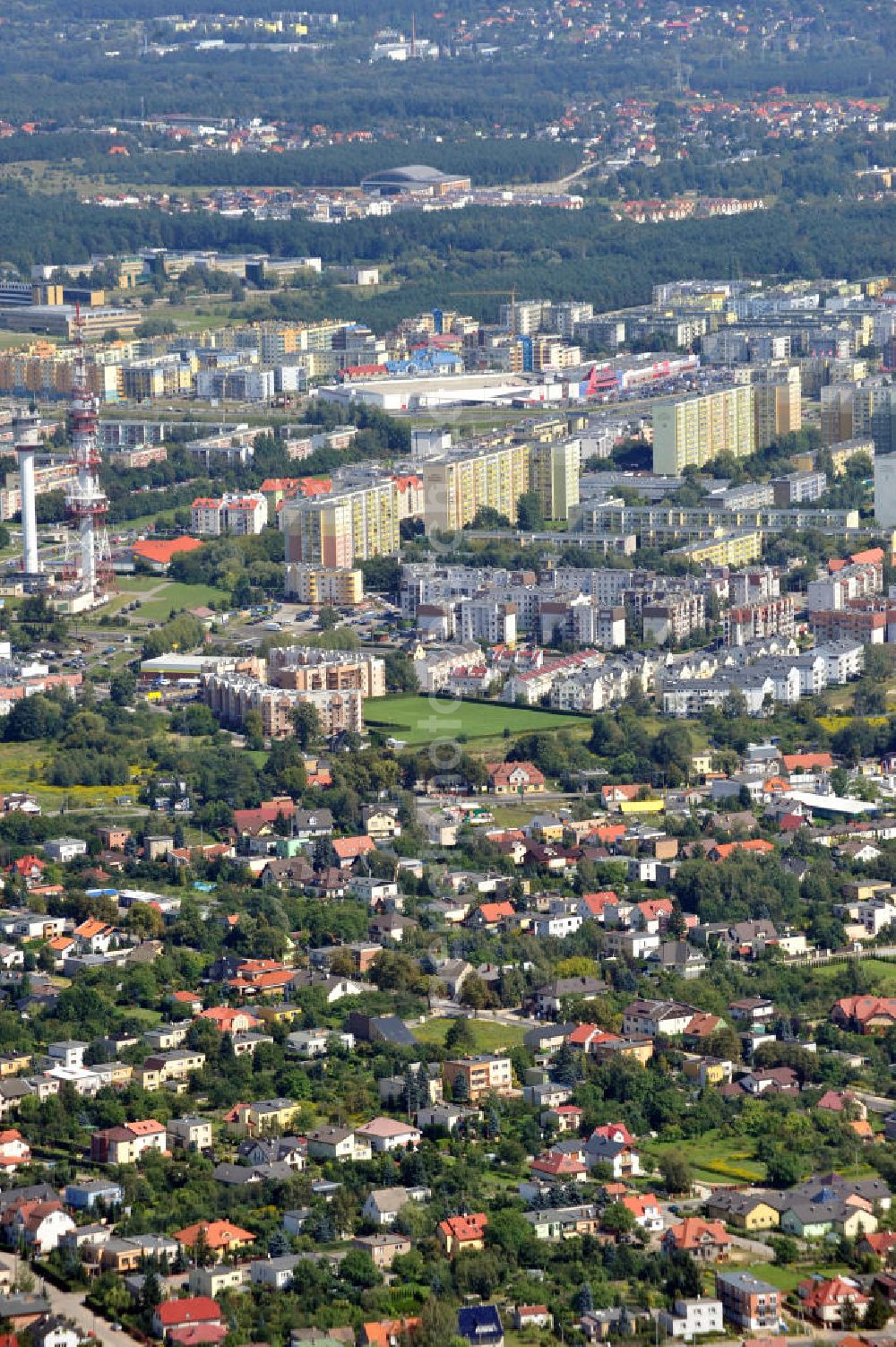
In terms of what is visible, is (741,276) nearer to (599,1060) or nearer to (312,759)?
(312,759)

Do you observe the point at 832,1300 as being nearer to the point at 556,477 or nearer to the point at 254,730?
the point at 254,730

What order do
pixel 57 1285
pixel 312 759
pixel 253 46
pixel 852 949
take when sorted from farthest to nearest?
pixel 253 46
pixel 312 759
pixel 852 949
pixel 57 1285

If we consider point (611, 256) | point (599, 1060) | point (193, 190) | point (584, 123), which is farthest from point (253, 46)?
point (599, 1060)

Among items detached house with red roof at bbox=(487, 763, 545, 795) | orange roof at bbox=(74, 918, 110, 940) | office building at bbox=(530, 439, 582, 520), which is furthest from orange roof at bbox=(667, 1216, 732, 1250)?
office building at bbox=(530, 439, 582, 520)

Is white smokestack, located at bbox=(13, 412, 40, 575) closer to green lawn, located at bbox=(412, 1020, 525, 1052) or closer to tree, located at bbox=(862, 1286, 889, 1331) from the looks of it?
green lawn, located at bbox=(412, 1020, 525, 1052)

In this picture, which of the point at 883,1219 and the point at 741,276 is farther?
the point at 741,276

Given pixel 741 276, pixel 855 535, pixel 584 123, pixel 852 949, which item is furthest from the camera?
pixel 584 123
